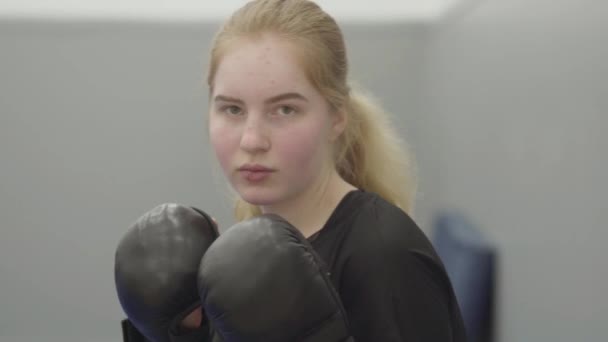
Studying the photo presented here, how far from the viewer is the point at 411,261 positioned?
34.7 inches

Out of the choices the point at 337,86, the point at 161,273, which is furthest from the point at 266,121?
the point at 161,273

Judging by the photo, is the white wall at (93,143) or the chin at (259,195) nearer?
the chin at (259,195)

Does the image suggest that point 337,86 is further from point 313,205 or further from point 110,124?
point 110,124

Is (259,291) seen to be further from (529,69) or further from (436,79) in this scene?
(436,79)

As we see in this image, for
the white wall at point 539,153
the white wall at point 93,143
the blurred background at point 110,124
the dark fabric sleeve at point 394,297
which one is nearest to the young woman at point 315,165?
the dark fabric sleeve at point 394,297

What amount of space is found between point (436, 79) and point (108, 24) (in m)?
1.57

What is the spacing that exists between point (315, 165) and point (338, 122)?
109 mm

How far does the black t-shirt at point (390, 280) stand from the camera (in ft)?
2.86

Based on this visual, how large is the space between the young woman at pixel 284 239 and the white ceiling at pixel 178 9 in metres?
2.29

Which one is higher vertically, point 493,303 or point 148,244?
point 148,244

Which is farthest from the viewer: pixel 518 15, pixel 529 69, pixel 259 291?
pixel 518 15

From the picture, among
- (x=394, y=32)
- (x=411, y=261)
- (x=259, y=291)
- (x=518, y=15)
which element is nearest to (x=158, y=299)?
(x=259, y=291)

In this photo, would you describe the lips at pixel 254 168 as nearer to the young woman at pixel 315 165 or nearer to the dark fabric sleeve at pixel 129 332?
A: the young woman at pixel 315 165

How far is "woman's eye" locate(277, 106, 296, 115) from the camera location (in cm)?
94
